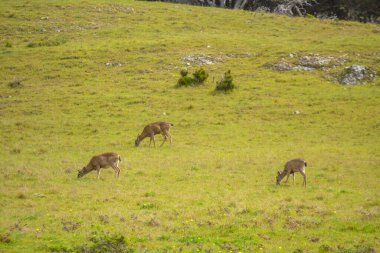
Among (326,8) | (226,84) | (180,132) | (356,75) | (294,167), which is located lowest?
(180,132)

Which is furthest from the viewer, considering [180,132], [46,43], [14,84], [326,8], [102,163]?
[326,8]

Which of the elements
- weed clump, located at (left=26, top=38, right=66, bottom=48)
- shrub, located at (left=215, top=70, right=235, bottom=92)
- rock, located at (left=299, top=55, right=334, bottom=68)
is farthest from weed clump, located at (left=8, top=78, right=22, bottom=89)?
rock, located at (left=299, top=55, right=334, bottom=68)

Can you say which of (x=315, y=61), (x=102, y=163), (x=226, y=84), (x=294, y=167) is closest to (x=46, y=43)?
(x=226, y=84)

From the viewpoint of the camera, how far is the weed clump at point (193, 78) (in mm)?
40562

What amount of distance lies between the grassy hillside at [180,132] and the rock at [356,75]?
1020 mm

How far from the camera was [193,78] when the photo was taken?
41156mm

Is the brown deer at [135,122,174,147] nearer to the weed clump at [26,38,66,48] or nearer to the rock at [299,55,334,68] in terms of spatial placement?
the rock at [299,55,334,68]

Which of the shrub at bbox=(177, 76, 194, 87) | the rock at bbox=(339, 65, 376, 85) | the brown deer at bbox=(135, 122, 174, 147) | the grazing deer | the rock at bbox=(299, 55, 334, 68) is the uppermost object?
the rock at bbox=(299, 55, 334, 68)

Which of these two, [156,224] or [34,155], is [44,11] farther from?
[156,224]

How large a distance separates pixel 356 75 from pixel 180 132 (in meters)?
17.5

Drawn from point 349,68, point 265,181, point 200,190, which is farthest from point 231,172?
point 349,68

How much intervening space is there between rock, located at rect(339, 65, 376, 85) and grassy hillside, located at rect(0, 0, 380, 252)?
1020 mm

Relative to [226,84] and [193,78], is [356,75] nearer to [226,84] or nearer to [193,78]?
[226,84]

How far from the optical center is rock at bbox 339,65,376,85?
40.7 m
